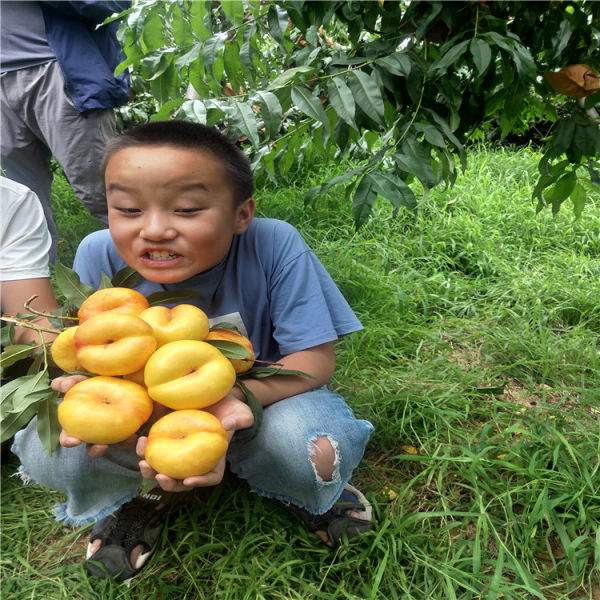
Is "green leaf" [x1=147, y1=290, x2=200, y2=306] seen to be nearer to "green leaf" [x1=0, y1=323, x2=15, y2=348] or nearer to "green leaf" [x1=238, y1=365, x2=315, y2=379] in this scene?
"green leaf" [x1=238, y1=365, x2=315, y2=379]

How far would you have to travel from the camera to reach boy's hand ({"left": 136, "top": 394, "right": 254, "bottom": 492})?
946mm

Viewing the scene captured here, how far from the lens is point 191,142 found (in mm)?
1168

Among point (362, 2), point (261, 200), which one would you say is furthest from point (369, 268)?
point (362, 2)

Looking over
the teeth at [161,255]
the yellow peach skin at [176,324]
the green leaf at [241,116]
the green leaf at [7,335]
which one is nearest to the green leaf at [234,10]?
the green leaf at [241,116]

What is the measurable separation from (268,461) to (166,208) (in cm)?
69

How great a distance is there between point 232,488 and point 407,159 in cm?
118

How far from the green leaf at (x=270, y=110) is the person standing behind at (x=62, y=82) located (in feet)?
5.89

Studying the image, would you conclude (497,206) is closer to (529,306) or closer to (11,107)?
(529,306)

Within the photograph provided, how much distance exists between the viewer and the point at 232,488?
1.63 meters

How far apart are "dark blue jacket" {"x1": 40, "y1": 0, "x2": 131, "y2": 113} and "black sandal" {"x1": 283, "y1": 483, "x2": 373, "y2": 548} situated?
2079mm

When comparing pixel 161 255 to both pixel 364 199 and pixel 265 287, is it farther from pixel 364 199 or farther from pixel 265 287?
pixel 364 199

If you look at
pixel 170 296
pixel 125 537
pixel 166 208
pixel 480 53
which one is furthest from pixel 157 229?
pixel 125 537

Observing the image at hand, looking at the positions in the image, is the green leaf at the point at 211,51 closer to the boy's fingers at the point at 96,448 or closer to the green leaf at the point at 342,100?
the green leaf at the point at 342,100

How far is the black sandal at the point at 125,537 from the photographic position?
1367mm
